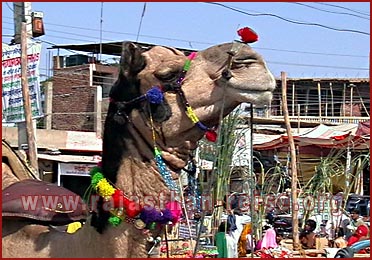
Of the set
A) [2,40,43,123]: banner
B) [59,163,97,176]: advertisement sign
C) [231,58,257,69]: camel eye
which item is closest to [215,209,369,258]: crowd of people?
[2,40,43,123]: banner

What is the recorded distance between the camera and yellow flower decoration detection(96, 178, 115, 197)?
9.03 ft

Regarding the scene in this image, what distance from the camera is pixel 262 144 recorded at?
17.7m

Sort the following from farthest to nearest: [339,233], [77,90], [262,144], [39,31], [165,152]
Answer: [77,90] → [262,144] → [339,233] → [39,31] → [165,152]

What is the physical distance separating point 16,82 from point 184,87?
8.24m

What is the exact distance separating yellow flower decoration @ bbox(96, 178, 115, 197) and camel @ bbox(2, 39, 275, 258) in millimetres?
32

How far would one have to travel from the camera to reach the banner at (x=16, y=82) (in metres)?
10.3

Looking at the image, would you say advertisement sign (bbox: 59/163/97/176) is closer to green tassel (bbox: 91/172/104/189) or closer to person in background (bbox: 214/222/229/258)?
person in background (bbox: 214/222/229/258)

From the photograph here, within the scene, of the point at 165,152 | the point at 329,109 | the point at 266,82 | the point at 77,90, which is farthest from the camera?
the point at 329,109

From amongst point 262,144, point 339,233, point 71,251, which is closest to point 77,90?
point 262,144

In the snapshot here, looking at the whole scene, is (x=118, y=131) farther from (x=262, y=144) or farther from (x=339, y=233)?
(x=262, y=144)

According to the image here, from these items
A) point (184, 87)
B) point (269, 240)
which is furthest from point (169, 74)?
point (269, 240)

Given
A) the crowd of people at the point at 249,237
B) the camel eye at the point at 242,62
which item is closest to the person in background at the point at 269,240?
the crowd of people at the point at 249,237

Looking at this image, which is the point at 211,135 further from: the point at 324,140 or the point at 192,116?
the point at 324,140

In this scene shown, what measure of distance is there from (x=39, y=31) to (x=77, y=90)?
47.4 feet
